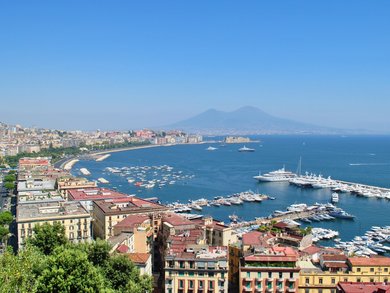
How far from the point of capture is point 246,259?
16969 millimetres

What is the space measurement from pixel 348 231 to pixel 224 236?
71.5 ft

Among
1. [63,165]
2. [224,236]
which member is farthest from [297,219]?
[63,165]

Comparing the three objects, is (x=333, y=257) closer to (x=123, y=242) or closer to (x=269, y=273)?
(x=269, y=273)

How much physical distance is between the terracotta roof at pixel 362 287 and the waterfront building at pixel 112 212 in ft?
42.6

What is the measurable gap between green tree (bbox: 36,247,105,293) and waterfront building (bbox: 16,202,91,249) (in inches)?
484

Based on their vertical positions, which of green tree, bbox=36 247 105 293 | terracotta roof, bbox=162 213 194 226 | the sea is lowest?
the sea

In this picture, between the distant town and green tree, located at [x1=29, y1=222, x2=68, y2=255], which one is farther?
green tree, located at [x1=29, y1=222, x2=68, y2=255]

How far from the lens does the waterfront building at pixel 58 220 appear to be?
2541cm

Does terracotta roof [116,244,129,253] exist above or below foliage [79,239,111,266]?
below

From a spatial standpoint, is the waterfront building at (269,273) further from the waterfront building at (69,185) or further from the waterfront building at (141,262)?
the waterfront building at (69,185)

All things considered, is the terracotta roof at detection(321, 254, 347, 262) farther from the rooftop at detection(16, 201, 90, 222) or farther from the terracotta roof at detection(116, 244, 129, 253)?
the rooftop at detection(16, 201, 90, 222)

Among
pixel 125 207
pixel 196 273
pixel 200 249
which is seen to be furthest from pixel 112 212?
pixel 196 273

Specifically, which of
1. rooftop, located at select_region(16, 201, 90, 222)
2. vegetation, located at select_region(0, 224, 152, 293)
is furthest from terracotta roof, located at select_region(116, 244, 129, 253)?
rooftop, located at select_region(16, 201, 90, 222)

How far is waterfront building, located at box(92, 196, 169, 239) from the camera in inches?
1053
